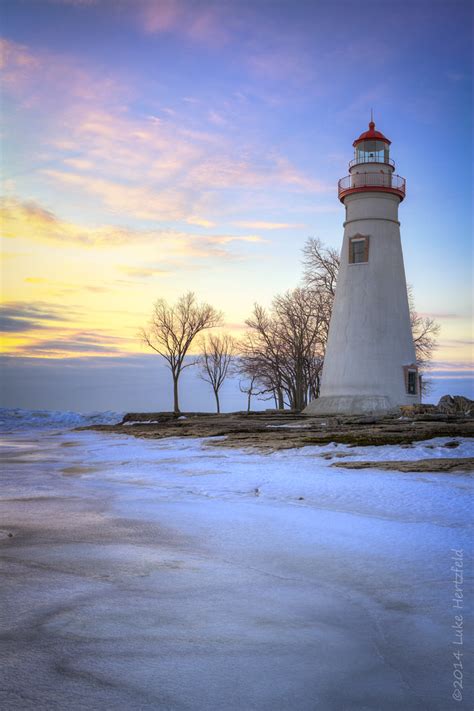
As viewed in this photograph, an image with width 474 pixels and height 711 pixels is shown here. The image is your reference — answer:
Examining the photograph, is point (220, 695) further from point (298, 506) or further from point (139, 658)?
point (298, 506)

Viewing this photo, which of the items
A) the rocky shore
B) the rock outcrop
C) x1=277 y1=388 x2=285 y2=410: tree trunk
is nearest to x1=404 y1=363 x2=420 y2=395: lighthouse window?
the rock outcrop

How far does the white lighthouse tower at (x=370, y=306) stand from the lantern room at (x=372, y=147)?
44 millimetres

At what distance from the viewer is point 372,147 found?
27.4 m

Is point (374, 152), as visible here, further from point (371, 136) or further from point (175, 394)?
point (175, 394)

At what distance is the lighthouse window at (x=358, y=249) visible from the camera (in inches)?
1044

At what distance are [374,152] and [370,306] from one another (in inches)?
297

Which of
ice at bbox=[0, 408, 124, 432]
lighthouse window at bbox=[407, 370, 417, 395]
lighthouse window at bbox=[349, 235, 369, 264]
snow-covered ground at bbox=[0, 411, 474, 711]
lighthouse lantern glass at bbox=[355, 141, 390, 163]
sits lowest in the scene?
ice at bbox=[0, 408, 124, 432]

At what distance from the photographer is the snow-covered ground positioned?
8.43 feet

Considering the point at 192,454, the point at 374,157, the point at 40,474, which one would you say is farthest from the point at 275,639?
the point at 374,157

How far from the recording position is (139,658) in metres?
2.80

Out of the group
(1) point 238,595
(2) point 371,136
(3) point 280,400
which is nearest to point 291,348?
(3) point 280,400

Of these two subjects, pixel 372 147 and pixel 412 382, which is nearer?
pixel 412 382

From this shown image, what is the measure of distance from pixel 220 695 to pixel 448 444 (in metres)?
9.58

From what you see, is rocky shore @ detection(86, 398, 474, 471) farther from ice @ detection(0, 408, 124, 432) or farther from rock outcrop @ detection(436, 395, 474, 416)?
ice @ detection(0, 408, 124, 432)
